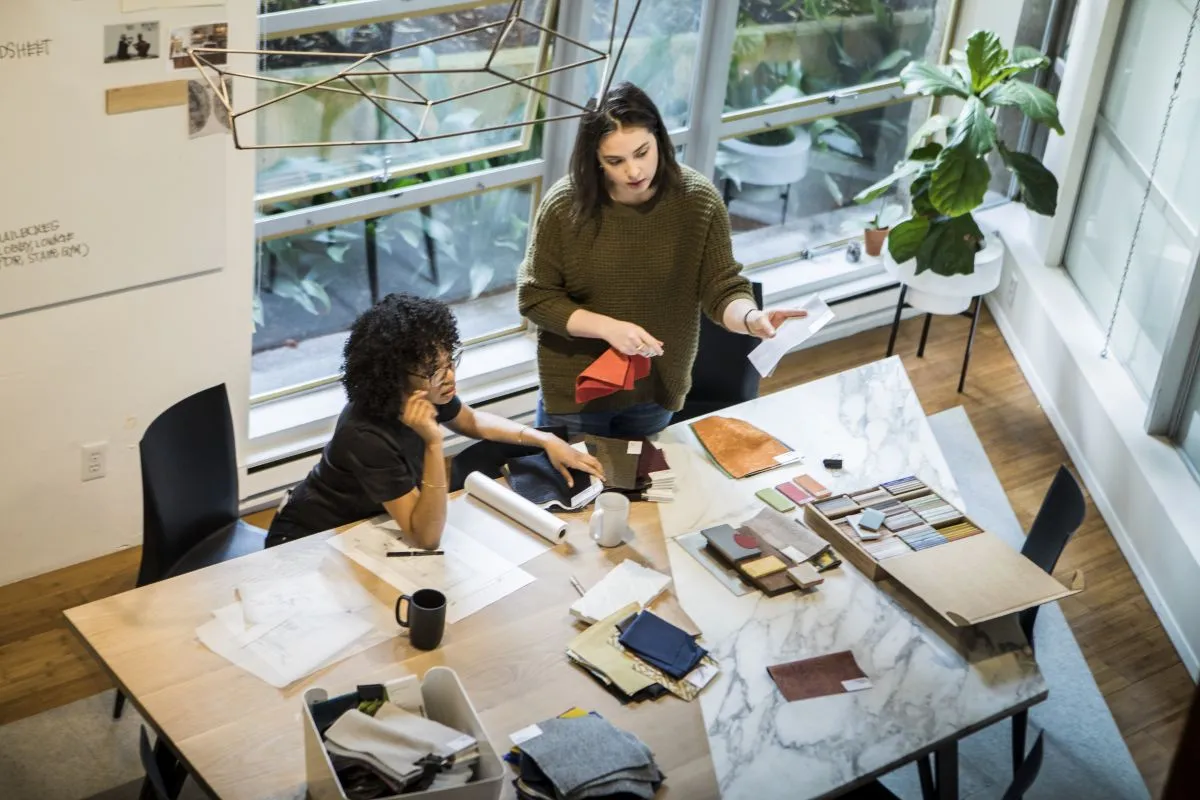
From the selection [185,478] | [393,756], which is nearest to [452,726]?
[393,756]

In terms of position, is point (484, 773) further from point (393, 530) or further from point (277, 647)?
point (393, 530)

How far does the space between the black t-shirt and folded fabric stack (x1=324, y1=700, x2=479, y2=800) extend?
789 mm

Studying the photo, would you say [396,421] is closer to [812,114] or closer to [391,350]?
[391,350]

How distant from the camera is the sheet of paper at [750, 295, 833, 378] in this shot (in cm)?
354

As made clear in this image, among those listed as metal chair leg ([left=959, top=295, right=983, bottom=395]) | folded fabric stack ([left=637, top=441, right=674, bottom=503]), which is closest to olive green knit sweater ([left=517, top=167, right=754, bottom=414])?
folded fabric stack ([left=637, top=441, right=674, bottom=503])

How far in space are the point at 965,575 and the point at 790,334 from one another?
2.62 ft

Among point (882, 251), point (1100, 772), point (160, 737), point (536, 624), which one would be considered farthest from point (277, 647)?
point (882, 251)

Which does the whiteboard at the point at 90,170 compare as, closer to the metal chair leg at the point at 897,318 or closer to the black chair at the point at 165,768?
the black chair at the point at 165,768

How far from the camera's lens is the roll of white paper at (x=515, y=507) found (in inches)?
131

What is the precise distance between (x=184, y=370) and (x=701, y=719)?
225 cm

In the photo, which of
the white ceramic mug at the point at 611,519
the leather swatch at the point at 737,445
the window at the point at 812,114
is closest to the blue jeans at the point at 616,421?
the leather swatch at the point at 737,445

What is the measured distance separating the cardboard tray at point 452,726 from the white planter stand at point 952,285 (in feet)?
10.8

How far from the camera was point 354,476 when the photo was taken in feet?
10.8

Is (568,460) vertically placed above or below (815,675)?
above
